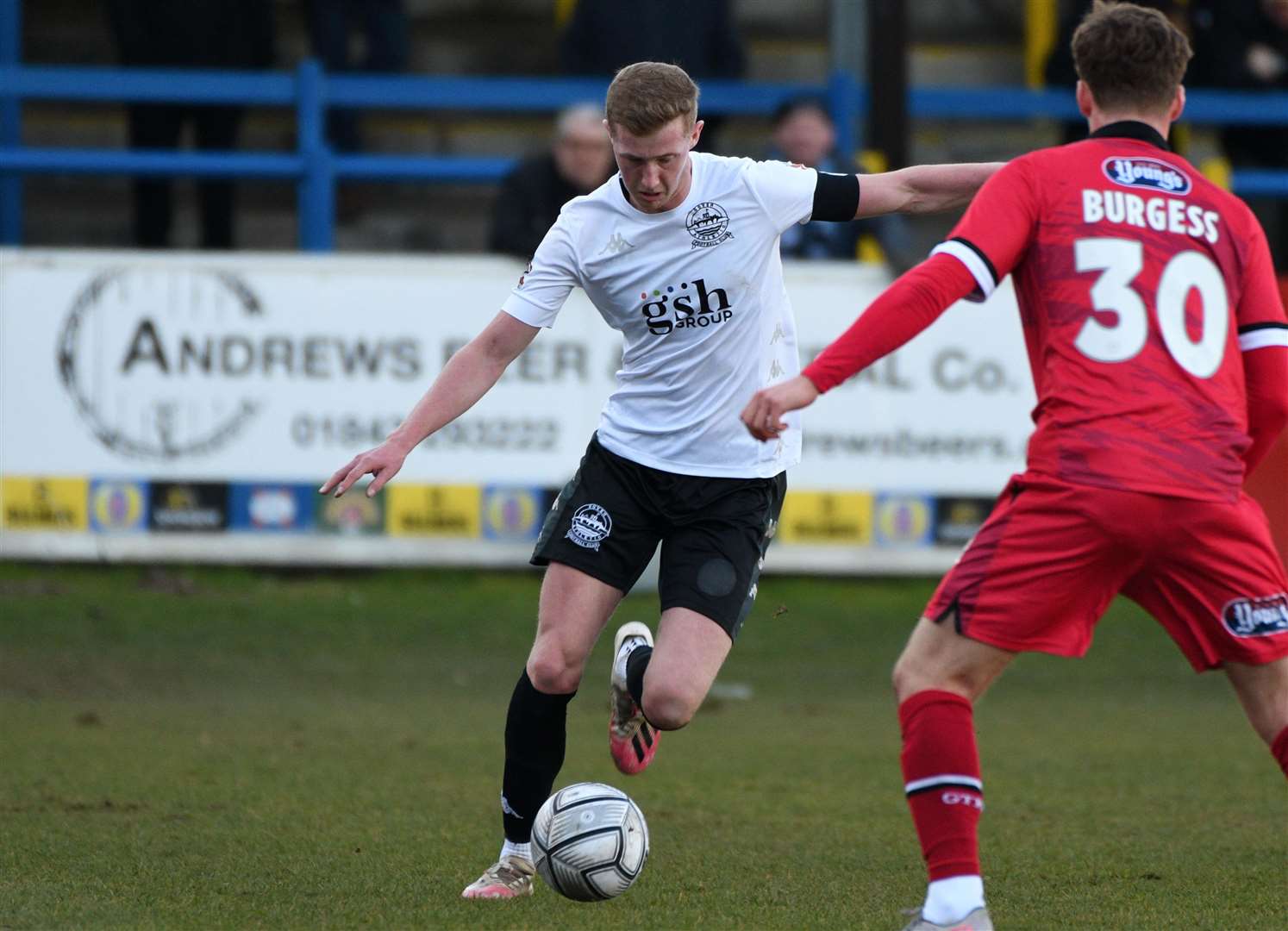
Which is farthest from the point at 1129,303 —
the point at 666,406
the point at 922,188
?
the point at 666,406

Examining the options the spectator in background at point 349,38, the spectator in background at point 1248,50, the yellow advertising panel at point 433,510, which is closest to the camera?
the yellow advertising panel at point 433,510

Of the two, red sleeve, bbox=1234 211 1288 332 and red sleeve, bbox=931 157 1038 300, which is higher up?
red sleeve, bbox=931 157 1038 300

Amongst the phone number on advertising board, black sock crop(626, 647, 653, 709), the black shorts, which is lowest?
black sock crop(626, 647, 653, 709)

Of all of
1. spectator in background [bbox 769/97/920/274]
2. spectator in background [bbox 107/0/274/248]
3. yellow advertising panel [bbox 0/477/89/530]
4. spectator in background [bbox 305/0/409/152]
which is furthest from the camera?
spectator in background [bbox 305/0/409/152]

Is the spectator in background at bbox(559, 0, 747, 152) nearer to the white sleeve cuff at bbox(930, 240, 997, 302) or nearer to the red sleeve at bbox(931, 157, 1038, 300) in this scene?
the red sleeve at bbox(931, 157, 1038, 300)

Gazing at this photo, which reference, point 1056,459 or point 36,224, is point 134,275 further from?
point 1056,459

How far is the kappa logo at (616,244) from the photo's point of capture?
529 centimetres

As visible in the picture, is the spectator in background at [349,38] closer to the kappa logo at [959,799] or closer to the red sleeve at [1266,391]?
the red sleeve at [1266,391]

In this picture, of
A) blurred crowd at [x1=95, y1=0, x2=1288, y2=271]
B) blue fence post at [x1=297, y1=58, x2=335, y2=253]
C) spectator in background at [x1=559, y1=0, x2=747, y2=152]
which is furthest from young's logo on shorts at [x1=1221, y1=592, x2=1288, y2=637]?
blue fence post at [x1=297, y1=58, x2=335, y2=253]

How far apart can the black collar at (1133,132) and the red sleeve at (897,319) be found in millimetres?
521

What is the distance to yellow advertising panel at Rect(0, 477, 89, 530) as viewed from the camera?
10.1 metres

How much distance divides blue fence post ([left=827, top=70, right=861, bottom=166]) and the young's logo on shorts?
7840mm

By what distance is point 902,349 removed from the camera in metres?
10.1

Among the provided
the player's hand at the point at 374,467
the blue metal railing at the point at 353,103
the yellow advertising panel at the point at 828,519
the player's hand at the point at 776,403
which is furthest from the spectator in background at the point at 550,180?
the player's hand at the point at 776,403
